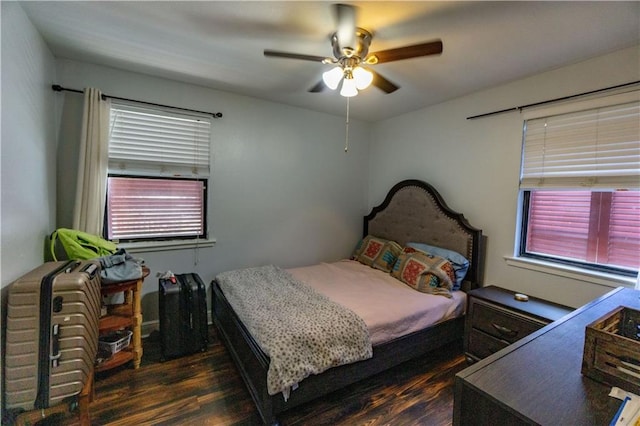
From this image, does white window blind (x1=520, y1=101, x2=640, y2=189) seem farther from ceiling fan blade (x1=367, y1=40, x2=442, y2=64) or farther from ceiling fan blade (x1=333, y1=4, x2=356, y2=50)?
ceiling fan blade (x1=333, y1=4, x2=356, y2=50)

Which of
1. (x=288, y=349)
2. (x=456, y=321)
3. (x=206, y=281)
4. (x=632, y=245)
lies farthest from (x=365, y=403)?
(x=632, y=245)

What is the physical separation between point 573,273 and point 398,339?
1431mm

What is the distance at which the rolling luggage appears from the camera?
1.36m

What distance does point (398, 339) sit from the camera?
206 cm

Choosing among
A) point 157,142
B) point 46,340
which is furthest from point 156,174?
point 46,340

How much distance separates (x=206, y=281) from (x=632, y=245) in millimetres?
3581

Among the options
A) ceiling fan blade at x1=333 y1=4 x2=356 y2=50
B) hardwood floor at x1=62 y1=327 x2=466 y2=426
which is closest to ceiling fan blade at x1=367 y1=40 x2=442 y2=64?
ceiling fan blade at x1=333 y1=4 x2=356 y2=50

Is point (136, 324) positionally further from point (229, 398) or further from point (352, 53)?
point (352, 53)

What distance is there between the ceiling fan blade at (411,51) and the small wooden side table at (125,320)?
7.68 feet

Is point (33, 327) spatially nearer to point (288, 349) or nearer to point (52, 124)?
point (288, 349)

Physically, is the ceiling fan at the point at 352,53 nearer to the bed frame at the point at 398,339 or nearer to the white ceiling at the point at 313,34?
the white ceiling at the point at 313,34

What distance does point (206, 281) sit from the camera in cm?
292

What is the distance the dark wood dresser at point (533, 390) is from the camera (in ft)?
2.40

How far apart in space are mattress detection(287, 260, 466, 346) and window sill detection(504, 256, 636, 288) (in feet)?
1.82
